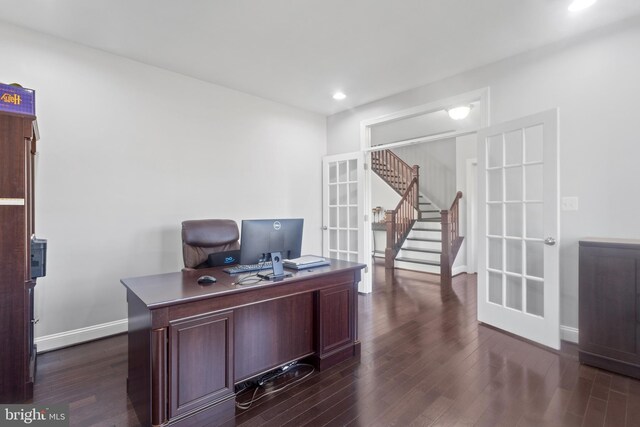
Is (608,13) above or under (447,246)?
above

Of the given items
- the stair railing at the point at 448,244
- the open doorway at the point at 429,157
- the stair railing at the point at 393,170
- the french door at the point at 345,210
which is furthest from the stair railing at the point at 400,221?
the french door at the point at 345,210

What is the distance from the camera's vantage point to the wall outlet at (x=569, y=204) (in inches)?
110

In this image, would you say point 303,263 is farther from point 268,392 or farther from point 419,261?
point 419,261

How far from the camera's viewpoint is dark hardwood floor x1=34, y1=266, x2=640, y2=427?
181 centimetres

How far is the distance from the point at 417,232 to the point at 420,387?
479 centimetres

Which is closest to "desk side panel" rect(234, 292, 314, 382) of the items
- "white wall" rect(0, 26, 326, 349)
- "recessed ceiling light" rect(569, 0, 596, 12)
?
"white wall" rect(0, 26, 326, 349)

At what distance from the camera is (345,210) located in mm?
4711

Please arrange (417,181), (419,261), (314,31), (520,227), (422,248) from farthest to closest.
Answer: (417,181) < (422,248) < (419,261) < (520,227) < (314,31)

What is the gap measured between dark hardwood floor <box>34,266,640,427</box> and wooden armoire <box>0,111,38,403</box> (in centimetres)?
24

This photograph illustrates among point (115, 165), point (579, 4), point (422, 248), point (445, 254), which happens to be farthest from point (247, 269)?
point (422, 248)

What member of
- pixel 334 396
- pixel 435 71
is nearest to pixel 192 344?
pixel 334 396

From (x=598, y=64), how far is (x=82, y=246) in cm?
483

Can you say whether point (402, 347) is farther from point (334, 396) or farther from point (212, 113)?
point (212, 113)

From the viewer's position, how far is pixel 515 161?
10.1 ft
